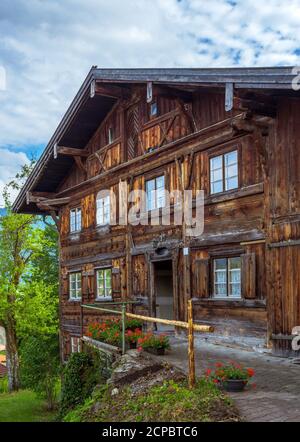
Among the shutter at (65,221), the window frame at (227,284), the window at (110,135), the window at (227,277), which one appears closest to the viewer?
the window frame at (227,284)

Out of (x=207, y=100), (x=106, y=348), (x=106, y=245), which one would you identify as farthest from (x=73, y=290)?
(x=207, y=100)

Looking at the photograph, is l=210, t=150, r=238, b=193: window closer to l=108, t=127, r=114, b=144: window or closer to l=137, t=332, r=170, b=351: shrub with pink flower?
l=137, t=332, r=170, b=351: shrub with pink flower

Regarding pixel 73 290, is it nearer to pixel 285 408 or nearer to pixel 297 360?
pixel 297 360

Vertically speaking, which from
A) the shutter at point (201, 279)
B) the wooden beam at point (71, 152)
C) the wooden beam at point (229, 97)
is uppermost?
the wooden beam at point (71, 152)

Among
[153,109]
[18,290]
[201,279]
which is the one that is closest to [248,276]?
[201,279]

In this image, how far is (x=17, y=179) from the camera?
35.1 m

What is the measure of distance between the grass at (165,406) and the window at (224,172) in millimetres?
6295

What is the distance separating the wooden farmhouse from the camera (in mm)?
10953

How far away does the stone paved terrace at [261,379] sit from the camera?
6.66 m

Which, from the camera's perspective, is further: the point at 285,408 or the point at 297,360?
the point at 297,360

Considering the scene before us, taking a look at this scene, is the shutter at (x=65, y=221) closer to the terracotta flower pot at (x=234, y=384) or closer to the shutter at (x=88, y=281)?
the shutter at (x=88, y=281)

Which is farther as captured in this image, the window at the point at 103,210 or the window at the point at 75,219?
the window at the point at 75,219

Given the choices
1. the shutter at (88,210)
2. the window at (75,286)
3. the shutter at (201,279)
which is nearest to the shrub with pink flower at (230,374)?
the shutter at (201,279)
